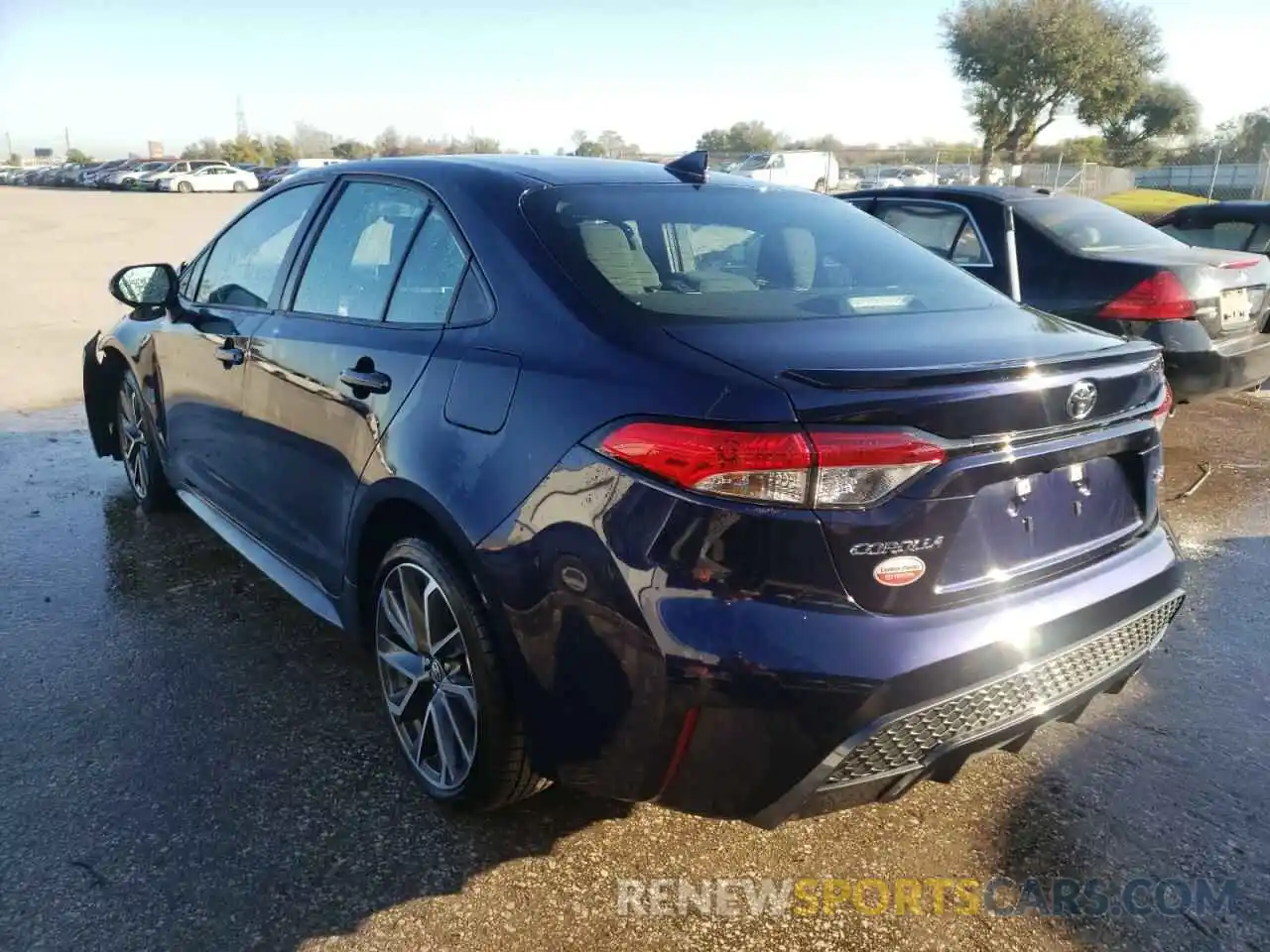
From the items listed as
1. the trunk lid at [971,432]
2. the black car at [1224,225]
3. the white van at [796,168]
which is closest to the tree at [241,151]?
the white van at [796,168]

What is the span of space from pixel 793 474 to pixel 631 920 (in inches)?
45.1

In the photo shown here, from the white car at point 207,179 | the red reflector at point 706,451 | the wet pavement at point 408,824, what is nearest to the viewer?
the red reflector at point 706,451

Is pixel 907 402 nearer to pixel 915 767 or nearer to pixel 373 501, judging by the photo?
pixel 915 767

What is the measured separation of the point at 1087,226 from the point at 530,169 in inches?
181

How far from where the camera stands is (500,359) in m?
2.39

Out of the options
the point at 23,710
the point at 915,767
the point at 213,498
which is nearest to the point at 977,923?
the point at 915,767

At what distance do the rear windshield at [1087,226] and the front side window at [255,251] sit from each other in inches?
176

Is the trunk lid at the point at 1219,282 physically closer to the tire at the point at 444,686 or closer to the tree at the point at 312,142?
the tire at the point at 444,686

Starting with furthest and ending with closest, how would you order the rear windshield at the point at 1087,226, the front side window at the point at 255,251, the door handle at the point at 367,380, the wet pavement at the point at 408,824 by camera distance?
the rear windshield at the point at 1087,226
the front side window at the point at 255,251
the door handle at the point at 367,380
the wet pavement at the point at 408,824

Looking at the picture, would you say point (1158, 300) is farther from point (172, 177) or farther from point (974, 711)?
point (172, 177)

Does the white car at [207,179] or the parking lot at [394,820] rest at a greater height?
the white car at [207,179]

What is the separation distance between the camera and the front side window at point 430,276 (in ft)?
8.86

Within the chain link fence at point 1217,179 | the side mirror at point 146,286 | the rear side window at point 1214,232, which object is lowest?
the side mirror at point 146,286

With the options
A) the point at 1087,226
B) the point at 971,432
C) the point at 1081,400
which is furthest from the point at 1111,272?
the point at 971,432
